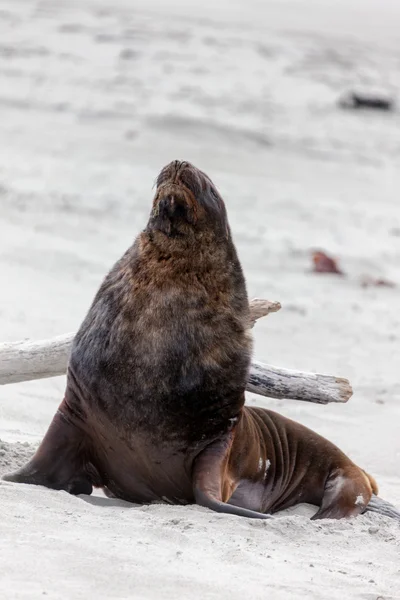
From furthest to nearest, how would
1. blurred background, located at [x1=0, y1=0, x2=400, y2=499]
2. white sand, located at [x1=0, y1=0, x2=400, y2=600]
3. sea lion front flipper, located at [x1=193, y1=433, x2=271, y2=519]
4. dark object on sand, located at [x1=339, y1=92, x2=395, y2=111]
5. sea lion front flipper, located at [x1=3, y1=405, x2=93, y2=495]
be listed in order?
dark object on sand, located at [x1=339, y1=92, x2=395, y2=111]
blurred background, located at [x1=0, y1=0, x2=400, y2=499]
sea lion front flipper, located at [x1=3, y1=405, x2=93, y2=495]
sea lion front flipper, located at [x1=193, y1=433, x2=271, y2=519]
white sand, located at [x1=0, y1=0, x2=400, y2=600]

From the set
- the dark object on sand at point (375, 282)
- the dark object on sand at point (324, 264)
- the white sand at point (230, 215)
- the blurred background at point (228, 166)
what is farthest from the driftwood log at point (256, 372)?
the dark object on sand at point (324, 264)

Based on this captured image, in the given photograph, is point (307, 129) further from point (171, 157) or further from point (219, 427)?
point (219, 427)

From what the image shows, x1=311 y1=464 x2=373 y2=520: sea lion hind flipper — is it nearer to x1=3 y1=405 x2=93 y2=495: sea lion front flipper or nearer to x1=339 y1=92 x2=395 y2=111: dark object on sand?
x1=3 y1=405 x2=93 y2=495: sea lion front flipper

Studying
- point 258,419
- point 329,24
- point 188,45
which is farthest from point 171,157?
point 329,24

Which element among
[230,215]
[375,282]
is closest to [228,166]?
[230,215]

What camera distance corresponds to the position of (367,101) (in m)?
18.3

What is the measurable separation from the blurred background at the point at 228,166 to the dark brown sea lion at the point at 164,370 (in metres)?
1.07

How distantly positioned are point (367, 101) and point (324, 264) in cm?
814

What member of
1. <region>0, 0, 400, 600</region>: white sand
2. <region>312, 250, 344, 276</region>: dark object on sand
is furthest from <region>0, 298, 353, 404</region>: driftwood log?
<region>312, 250, 344, 276</region>: dark object on sand

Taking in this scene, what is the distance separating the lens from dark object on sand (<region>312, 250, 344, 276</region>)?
10688 mm

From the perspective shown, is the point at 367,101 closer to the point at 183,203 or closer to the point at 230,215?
the point at 230,215

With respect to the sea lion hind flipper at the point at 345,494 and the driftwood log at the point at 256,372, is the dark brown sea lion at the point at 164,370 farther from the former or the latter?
the sea lion hind flipper at the point at 345,494

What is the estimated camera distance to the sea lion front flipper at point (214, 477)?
4.14 metres

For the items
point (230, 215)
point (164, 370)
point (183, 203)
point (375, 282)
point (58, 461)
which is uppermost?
point (230, 215)
